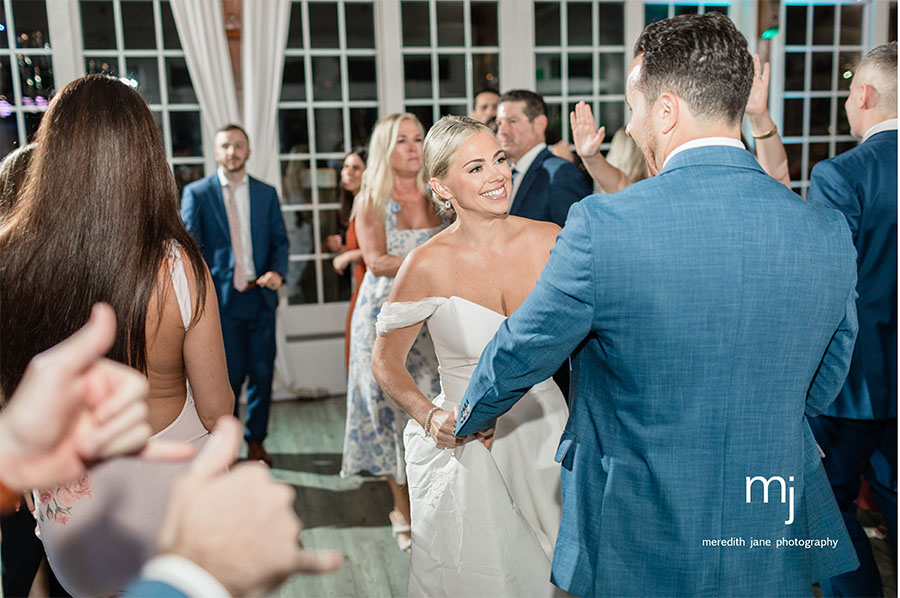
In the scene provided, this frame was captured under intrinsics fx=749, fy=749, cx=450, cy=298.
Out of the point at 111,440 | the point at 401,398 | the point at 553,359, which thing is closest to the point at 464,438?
the point at 401,398

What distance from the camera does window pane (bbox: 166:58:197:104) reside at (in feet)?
15.6

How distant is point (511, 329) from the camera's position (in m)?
1.25

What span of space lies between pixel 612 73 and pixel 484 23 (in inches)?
39.5

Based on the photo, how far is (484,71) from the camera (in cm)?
519

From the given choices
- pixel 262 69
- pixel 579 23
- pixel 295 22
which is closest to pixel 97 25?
pixel 262 69

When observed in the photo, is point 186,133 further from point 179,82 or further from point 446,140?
point 446,140

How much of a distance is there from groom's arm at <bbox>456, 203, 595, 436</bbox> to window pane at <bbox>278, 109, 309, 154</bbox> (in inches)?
157

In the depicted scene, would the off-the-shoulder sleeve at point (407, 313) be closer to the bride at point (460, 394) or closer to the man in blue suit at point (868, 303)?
the bride at point (460, 394)

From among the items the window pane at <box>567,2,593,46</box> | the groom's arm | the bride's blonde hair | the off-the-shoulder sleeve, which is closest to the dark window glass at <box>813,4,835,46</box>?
the window pane at <box>567,2,593,46</box>

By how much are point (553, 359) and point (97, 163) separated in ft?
2.80

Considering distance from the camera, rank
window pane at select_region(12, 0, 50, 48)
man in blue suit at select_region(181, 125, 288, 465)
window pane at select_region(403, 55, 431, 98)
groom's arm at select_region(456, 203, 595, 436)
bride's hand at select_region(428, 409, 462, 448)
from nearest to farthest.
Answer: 1. groom's arm at select_region(456, 203, 595, 436)
2. bride's hand at select_region(428, 409, 462, 448)
3. man in blue suit at select_region(181, 125, 288, 465)
4. window pane at select_region(12, 0, 50, 48)
5. window pane at select_region(403, 55, 431, 98)

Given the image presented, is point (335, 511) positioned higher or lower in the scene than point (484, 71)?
lower

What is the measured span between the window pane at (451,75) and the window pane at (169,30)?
1.70 m

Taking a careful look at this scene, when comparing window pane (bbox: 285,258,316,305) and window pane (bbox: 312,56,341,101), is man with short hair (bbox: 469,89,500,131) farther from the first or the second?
window pane (bbox: 285,258,316,305)
